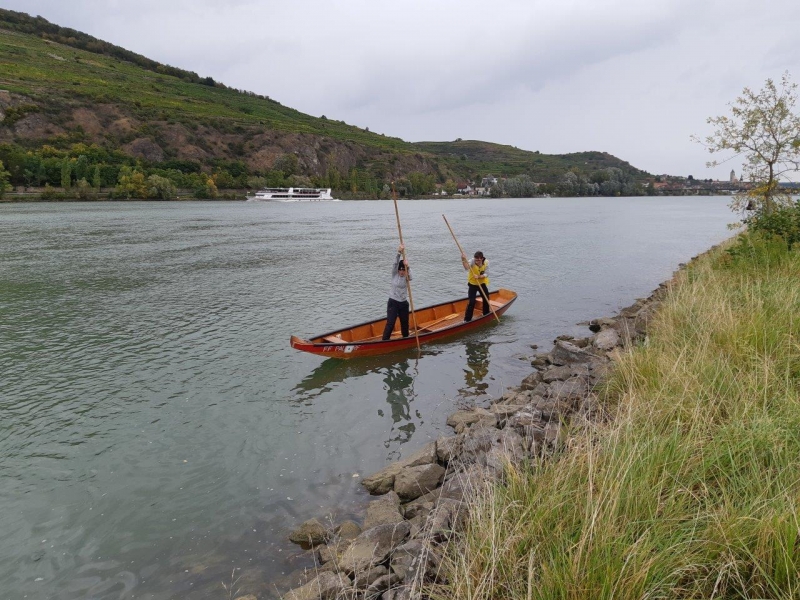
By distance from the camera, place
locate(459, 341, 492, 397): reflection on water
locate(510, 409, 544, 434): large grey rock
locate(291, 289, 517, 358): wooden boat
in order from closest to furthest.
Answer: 1. locate(510, 409, 544, 434): large grey rock
2. locate(459, 341, 492, 397): reflection on water
3. locate(291, 289, 517, 358): wooden boat

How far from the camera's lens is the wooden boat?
39.9 ft

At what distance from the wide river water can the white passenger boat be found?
81.6 meters

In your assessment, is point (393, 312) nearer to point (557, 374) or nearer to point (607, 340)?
point (557, 374)

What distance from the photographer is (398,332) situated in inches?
563

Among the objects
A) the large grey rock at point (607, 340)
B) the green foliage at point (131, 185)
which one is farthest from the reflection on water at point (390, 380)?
the green foliage at point (131, 185)

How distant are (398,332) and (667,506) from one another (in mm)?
10827

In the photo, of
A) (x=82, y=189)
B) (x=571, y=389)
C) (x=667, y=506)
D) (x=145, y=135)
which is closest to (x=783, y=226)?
(x=571, y=389)

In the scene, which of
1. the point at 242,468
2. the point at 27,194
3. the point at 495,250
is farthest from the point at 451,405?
the point at 27,194

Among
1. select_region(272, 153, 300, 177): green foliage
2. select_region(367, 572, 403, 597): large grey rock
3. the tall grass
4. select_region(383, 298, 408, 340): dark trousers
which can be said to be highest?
select_region(272, 153, 300, 177): green foliage

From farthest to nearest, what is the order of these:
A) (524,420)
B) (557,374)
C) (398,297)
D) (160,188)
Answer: (160,188) < (398,297) < (557,374) < (524,420)

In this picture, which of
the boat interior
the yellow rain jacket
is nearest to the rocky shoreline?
the boat interior

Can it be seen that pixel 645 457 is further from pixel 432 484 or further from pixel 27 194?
pixel 27 194

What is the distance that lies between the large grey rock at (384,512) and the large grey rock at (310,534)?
1.80ft

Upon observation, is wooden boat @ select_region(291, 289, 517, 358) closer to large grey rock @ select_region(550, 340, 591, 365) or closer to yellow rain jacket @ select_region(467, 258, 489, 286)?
yellow rain jacket @ select_region(467, 258, 489, 286)
